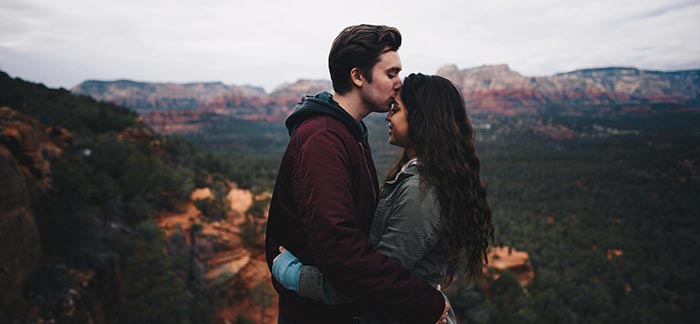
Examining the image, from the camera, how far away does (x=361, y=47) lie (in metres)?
1.56

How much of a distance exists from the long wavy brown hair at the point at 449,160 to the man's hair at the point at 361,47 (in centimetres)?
27

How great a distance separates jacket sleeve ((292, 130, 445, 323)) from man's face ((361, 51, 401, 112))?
1.30 feet

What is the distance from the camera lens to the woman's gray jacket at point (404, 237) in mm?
1410

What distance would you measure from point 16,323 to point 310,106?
8.47 metres

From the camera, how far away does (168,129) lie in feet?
368

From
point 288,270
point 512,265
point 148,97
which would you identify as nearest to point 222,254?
point 288,270

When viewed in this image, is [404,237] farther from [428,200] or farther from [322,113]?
[322,113]

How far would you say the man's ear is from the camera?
1623mm

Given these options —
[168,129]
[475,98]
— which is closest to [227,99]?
[168,129]

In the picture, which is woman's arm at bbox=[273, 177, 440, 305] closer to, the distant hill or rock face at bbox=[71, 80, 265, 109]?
the distant hill

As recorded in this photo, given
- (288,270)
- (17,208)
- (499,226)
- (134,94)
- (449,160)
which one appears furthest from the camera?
(134,94)

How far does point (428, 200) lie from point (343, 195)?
1.36ft

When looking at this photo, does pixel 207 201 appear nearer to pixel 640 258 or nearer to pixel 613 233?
pixel 640 258

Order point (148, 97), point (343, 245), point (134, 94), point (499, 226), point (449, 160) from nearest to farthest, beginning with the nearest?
point (343, 245), point (449, 160), point (499, 226), point (134, 94), point (148, 97)
